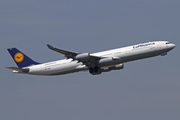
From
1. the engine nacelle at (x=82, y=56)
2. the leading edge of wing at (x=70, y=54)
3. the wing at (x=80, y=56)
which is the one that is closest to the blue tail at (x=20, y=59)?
the leading edge of wing at (x=70, y=54)

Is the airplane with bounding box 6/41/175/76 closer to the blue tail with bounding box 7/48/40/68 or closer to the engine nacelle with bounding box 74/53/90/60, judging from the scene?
the engine nacelle with bounding box 74/53/90/60

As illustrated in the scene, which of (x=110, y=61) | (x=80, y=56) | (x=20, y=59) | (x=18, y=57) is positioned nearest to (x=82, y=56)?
(x=80, y=56)

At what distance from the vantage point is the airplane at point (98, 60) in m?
58.7

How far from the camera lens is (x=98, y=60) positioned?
197 ft

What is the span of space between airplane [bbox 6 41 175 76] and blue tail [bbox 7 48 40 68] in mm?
1066

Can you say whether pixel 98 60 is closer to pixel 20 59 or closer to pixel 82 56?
pixel 82 56

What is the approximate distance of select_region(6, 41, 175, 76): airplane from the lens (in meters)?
58.7

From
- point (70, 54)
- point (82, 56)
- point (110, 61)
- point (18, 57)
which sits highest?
point (18, 57)

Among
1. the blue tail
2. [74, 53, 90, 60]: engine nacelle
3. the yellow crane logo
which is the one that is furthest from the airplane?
the yellow crane logo

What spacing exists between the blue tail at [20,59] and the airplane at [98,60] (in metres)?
1.07

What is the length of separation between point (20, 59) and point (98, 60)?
1783cm

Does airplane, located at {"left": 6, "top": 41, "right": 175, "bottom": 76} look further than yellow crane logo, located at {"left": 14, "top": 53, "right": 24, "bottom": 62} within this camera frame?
No

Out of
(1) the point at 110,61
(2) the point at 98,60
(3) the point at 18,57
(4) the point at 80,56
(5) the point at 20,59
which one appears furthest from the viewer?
(3) the point at 18,57

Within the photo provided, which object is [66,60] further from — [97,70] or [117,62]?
[117,62]
